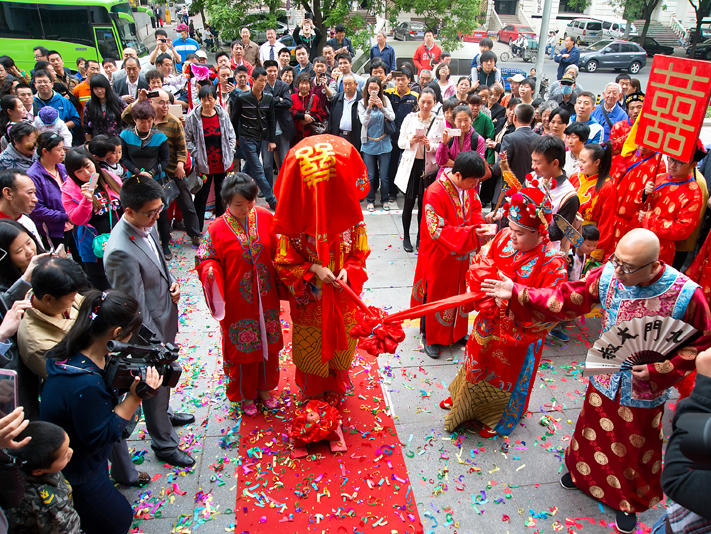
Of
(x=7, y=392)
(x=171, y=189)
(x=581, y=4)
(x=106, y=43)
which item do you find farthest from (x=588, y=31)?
(x=7, y=392)

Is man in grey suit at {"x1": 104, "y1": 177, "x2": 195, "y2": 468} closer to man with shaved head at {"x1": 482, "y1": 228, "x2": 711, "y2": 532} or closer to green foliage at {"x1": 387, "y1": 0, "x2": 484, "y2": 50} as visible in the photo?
man with shaved head at {"x1": 482, "y1": 228, "x2": 711, "y2": 532}

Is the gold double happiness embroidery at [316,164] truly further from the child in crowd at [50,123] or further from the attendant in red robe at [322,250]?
the child in crowd at [50,123]

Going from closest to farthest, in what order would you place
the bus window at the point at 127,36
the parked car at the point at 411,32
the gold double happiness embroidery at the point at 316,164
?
the gold double happiness embroidery at the point at 316,164 → the bus window at the point at 127,36 → the parked car at the point at 411,32

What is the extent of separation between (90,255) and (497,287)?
12.4ft

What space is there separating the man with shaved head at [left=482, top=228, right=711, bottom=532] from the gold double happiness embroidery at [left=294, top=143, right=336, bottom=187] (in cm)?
122

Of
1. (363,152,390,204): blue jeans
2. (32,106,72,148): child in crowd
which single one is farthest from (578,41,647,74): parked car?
(32,106,72,148): child in crowd

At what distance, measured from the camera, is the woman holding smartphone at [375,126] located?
24.4 feet

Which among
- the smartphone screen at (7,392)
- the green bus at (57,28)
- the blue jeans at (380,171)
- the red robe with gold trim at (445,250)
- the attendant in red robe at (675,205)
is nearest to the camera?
the smartphone screen at (7,392)

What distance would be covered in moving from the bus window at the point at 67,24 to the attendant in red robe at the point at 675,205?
566 inches

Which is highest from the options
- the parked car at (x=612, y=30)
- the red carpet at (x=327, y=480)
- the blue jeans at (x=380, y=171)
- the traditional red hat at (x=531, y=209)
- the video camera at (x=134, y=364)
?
the parked car at (x=612, y=30)

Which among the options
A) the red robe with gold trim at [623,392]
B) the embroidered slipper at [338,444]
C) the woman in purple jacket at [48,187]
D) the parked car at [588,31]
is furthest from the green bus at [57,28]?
the parked car at [588,31]

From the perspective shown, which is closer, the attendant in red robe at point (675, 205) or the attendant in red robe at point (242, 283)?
the attendant in red robe at point (242, 283)

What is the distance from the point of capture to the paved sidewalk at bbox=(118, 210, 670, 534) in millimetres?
3213

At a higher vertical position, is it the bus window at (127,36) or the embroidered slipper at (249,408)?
the bus window at (127,36)
